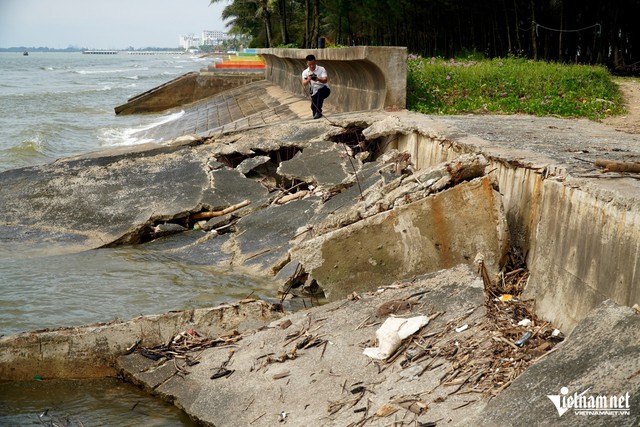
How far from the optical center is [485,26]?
32469mm

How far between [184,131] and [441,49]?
70.0 feet

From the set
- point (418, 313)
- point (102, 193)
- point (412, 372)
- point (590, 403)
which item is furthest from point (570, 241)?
point (102, 193)

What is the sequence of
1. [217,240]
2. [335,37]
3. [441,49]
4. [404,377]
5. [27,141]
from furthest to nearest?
[335,37], [441,49], [27,141], [217,240], [404,377]

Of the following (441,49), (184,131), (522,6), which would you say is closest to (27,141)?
(184,131)

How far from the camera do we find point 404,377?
4.95 meters

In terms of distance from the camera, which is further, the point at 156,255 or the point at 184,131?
the point at 184,131

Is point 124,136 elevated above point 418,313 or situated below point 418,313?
below

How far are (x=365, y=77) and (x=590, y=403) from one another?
11.3 m

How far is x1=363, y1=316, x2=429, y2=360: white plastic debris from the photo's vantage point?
17.4 feet

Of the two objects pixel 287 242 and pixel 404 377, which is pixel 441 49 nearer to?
pixel 287 242

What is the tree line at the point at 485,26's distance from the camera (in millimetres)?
23453

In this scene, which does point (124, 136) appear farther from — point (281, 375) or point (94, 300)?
point (281, 375)

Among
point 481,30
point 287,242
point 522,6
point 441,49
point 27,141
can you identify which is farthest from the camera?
point 441,49

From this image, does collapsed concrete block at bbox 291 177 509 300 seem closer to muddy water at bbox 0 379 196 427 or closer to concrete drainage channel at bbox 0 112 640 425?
concrete drainage channel at bbox 0 112 640 425
